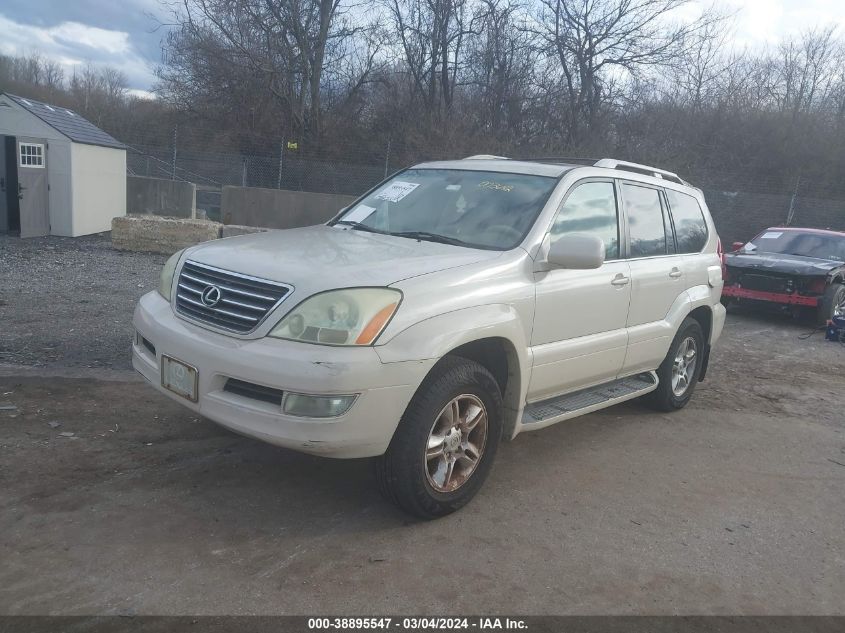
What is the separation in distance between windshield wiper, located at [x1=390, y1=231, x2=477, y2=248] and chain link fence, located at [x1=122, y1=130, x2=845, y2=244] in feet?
48.0

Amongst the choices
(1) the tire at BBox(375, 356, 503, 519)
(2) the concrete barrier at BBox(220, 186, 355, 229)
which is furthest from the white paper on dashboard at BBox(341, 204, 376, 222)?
(2) the concrete barrier at BBox(220, 186, 355, 229)

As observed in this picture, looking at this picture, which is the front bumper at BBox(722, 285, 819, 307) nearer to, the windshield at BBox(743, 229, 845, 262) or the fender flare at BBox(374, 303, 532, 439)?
the windshield at BBox(743, 229, 845, 262)

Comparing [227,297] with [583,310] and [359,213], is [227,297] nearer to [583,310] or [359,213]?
[359,213]

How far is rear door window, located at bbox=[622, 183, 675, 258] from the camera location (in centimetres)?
500

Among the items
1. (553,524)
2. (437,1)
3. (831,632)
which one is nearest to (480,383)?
(553,524)

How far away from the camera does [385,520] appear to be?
360 centimetres

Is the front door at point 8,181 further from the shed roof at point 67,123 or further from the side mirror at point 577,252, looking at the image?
the side mirror at point 577,252

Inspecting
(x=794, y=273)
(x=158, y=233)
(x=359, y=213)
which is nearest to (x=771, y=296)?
(x=794, y=273)

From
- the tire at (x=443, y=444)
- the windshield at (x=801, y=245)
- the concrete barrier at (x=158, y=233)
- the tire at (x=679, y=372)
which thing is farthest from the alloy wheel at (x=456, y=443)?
the concrete barrier at (x=158, y=233)

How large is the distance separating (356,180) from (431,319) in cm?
1640

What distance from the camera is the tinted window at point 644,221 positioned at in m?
5.00

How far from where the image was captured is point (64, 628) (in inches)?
102

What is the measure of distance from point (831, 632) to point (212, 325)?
3.08 meters

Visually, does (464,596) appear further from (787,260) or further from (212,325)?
(787,260)
